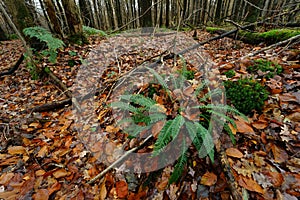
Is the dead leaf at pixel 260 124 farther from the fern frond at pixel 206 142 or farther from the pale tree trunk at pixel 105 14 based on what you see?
the pale tree trunk at pixel 105 14

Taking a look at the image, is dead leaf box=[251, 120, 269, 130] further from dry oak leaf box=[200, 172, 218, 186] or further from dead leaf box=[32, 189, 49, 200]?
dead leaf box=[32, 189, 49, 200]

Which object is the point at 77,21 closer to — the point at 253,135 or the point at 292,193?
the point at 253,135

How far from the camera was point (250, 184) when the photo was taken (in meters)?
1.32

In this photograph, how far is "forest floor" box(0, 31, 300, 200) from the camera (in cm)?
139

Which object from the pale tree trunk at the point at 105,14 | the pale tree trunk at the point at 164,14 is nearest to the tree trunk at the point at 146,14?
the pale tree trunk at the point at 164,14

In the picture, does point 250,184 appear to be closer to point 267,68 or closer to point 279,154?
point 279,154

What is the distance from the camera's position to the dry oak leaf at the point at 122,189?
5.21 feet

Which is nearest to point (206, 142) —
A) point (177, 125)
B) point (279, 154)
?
point (177, 125)

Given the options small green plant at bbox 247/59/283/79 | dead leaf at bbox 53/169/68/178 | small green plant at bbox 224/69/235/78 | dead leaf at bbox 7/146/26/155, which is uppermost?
small green plant at bbox 247/59/283/79

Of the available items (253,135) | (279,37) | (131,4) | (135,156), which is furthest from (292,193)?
(131,4)

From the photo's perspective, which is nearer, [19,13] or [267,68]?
[267,68]

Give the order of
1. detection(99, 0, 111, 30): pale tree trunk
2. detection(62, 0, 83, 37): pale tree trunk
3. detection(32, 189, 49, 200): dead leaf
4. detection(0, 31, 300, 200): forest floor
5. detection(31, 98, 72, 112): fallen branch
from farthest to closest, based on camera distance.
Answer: detection(99, 0, 111, 30): pale tree trunk, detection(62, 0, 83, 37): pale tree trunk, detection(31, 98, 72, 112): fallen branch, detection(32, 189, 49, 200): dead leaf, detection(0, 31, 300, 200): forest floor

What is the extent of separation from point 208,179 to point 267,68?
1.87 m

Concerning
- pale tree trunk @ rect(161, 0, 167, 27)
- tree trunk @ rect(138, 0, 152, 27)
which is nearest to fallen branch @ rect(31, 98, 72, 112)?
tree trunk @ rect(138, 0, 152, 27)
